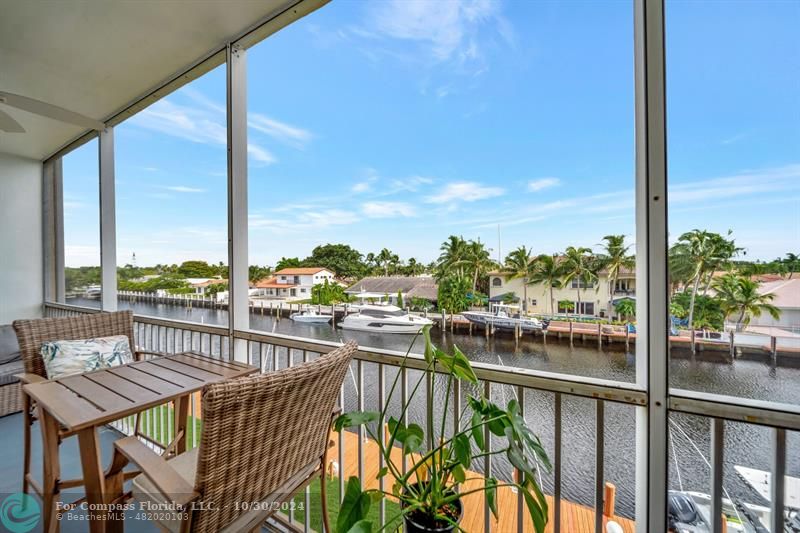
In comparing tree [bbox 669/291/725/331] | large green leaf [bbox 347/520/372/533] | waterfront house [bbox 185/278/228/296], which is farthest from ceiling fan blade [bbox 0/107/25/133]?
tree [bbox 669/291/725/331]

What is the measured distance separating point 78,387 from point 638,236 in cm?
240

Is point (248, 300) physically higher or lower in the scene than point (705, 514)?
higher

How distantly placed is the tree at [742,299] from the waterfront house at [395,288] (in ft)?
3.67

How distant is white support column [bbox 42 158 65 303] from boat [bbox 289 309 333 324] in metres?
4.56

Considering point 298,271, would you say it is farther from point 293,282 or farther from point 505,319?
point 505,319

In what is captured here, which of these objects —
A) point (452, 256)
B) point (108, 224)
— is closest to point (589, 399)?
point (452, 256)

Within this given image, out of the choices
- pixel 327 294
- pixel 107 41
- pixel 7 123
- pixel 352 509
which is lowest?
pixel 352 509

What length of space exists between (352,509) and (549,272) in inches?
45.1

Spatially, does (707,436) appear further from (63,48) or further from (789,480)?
(63,48)

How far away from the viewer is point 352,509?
93cm

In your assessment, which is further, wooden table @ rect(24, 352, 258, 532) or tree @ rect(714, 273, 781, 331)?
wooden table @ rect(24, 352, 258, 532)

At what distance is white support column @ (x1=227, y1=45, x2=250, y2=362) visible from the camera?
221 centimetres

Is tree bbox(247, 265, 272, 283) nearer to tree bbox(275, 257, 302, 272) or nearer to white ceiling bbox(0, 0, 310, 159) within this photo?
tree bbox(275, 257, 302, 272)

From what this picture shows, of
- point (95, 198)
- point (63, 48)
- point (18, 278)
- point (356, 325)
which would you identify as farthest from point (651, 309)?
point (18, 278)
